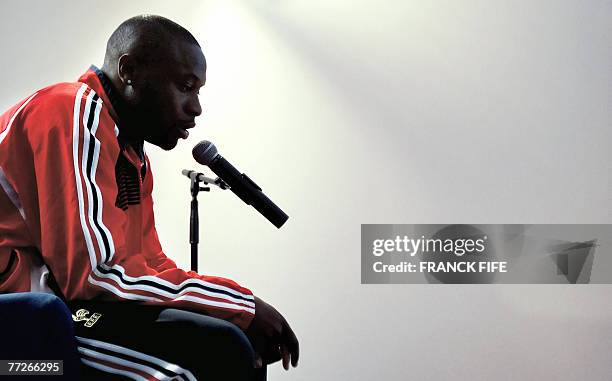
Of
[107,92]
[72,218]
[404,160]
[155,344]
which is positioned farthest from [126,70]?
[404,160]

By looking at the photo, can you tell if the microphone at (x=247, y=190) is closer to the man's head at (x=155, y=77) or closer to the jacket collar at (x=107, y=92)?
the man's head at (x=155, y=77)

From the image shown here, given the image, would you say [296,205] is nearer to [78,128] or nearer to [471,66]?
[471,66]

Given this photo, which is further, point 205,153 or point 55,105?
point 205,153

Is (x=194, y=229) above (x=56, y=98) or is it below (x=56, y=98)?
below

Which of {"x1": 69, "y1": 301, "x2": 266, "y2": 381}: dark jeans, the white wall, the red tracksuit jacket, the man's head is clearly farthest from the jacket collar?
the white wall

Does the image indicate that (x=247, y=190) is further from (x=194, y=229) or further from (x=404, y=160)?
(x=404, y=160)

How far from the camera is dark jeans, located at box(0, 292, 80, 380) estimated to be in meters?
0.82

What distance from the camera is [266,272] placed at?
2824 mm

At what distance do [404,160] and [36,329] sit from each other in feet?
6.87

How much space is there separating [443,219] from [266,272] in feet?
2.61

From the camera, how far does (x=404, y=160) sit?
275 cm

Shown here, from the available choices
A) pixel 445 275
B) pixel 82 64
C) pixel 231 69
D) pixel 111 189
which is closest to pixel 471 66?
pixel 445 275
